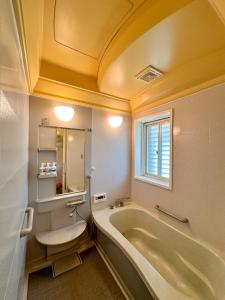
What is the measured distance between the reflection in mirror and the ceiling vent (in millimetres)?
1084

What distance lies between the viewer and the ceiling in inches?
34.9

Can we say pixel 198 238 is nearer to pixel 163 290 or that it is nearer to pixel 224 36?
pixel 163 290

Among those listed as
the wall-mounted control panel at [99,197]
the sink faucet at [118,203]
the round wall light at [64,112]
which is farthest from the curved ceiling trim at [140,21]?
the sink faucet at [118,203]

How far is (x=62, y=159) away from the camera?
72.6 inches

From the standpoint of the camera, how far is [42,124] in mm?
1688

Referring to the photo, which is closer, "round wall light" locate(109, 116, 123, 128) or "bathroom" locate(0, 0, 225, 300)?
"bathroom" locate(0, 0, 225, 300)

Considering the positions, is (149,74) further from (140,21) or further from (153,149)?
(153,149)

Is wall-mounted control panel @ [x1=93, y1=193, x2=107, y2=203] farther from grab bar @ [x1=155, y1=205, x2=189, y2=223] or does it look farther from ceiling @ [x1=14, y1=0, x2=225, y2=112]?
ceiling @ [x1=14, y1=0, x2=225, y2=112]

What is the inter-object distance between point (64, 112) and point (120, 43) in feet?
3.29

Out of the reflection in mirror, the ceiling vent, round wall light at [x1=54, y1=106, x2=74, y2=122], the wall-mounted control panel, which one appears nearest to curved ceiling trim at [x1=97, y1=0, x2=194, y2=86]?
the ceiling vent

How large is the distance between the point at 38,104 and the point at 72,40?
83cm

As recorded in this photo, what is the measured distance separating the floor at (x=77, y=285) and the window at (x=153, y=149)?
1328 mm

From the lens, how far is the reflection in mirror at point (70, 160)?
182 centimetres

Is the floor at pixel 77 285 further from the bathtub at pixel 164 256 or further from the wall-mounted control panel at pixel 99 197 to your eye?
the wall-mounted control panel at pixel 99 197
